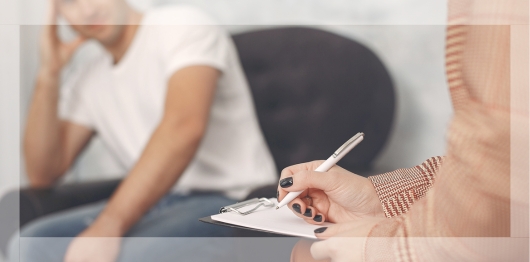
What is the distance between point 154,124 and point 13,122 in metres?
0.27

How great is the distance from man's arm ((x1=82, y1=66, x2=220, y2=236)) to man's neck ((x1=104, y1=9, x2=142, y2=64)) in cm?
19

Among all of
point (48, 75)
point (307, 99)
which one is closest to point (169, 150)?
point (307, 99)

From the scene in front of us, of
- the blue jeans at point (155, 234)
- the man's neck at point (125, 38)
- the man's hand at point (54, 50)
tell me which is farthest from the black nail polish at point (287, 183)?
the man's hand at point (54, 50)

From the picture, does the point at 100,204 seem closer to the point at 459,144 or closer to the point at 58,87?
the point at 58,87

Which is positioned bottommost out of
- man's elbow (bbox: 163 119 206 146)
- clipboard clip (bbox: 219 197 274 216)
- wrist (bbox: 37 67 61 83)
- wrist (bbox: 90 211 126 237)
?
wrist (bbox: 90 211 126 237)

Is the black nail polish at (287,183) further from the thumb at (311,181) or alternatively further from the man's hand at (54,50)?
the man's hand at (54,50)

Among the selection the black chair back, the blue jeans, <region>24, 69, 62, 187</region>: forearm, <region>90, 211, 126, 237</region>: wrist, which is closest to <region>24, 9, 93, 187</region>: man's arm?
<region>24, 69, 62, 187</region>: forearm

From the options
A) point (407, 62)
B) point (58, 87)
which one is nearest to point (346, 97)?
point (407, 62)

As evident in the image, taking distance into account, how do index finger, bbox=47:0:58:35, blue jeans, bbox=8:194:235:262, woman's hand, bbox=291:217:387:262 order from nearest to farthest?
Answer: 1. woman's hand, bbox=291:217:387:262
2. blue jeans, bbox=8:194:235:262
3. index finger, bbox=47:0:58:35

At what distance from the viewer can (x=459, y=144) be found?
28 cm

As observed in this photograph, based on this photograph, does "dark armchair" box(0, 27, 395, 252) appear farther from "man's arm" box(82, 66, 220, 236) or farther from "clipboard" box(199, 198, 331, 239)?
"clipboard" box(199, 198, 331, 239)

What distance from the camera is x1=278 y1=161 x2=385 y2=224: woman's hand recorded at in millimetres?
372

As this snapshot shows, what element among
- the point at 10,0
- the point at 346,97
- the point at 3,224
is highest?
the point at 10,0

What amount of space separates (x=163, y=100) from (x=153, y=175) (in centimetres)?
19
